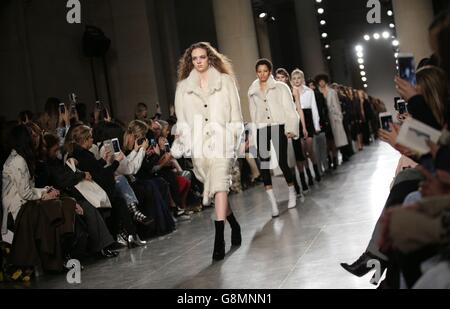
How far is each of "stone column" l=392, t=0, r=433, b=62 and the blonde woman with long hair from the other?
9162 mm

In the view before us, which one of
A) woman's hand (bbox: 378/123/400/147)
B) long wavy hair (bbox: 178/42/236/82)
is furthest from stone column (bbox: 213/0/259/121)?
woman's hand (bbox: 378/123/400/147)

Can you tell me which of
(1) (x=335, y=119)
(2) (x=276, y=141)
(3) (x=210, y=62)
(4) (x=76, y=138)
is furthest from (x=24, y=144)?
(1) (x=335, y=119)

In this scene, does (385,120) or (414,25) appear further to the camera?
(414,25)

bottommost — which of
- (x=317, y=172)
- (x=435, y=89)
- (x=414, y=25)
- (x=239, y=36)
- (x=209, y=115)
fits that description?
(x=317, y=172)

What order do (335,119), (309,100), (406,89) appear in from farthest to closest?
(335,119) < (309,100) < (406,89)

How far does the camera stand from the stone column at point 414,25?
14992mm

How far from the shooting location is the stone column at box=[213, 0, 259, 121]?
15.7 m

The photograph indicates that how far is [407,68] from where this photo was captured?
4.24 meters

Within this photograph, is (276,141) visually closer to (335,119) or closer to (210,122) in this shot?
(210,122)

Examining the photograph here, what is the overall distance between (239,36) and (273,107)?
23.8 ft

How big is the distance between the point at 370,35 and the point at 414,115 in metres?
33.2

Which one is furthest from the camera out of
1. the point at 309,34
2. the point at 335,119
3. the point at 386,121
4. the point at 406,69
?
the point at 309,34

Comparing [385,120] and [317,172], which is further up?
[385,120]

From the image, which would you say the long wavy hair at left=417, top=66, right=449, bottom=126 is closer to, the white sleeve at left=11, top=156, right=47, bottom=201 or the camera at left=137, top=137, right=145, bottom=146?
the white sleeve at left=11, top=156, right=47, bottom=201
